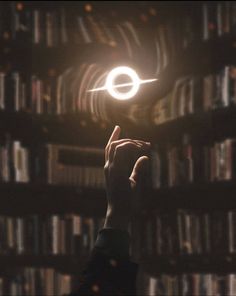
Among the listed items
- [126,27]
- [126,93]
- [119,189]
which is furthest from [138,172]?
[126,27]

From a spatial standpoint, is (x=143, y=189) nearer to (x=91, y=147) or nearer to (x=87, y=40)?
(x=91, y=147)

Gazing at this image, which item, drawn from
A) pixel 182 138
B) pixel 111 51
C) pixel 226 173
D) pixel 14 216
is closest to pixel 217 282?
pixel 226 173

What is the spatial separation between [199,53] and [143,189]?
2.43 feet

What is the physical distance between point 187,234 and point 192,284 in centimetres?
23

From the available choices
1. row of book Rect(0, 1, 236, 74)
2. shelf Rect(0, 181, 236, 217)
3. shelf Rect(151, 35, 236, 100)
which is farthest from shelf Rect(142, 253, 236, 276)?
row of book Rect(0, 1, 236, 74)

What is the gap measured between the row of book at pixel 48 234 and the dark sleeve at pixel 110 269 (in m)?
2.25

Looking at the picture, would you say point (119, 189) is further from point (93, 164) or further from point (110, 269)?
point (93, 164)

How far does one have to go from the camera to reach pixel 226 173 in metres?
3.11

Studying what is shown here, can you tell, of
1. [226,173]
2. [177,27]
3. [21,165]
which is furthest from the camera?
[177,27]

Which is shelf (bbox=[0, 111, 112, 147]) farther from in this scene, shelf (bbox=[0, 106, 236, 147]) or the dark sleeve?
the dark sleeve

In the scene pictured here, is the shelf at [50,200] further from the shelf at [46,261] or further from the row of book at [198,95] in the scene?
the row of book at [198,95]

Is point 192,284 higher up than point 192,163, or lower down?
lower down

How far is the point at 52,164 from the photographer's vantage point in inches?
132

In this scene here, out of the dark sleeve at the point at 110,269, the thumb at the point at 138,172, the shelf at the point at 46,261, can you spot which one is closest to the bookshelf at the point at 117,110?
the shelf at the point at 46,261
